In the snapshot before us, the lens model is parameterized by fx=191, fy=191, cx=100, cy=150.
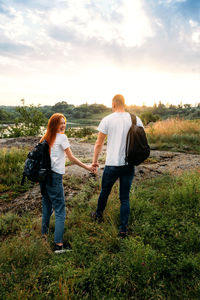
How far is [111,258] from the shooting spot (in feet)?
8.43

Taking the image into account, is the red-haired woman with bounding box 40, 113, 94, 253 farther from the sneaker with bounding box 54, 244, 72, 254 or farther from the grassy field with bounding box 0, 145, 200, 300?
the grassy field with bounding box 0, 145, 200, 300

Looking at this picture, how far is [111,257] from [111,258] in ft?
0.05

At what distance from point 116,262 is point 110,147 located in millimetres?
1594

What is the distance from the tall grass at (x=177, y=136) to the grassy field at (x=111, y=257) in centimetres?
588

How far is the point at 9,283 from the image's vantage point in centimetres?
218

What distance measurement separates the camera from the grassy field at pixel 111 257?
2.16m

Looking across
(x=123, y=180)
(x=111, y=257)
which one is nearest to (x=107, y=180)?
(x=123, y=180)

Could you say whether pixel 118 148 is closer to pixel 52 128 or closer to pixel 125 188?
pixel 125 188

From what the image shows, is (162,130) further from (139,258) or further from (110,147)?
(139,258)

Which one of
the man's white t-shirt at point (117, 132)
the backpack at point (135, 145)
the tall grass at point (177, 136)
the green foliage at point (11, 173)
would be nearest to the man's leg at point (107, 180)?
the man's white t-shirt at point (117, 132)

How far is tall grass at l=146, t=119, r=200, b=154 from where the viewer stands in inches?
369

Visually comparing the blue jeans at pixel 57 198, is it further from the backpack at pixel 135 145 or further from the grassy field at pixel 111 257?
the backpack at pixel 135 145

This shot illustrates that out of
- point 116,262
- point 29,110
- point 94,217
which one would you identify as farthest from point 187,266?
point 29,110

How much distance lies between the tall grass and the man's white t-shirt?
672cm
